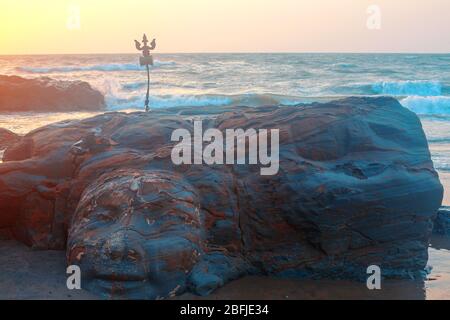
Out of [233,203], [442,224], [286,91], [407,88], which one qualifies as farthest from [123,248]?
[407,88]

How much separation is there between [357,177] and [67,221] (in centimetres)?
292

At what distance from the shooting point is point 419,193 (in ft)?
16.7

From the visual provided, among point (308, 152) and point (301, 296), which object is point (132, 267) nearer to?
point (301, 296)

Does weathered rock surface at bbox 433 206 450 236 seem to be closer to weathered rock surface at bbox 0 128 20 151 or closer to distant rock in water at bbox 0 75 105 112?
weathered rock surface at bbox 0 128 20 151

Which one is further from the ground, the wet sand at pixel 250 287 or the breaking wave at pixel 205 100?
the breaking wave at pixel 205 100

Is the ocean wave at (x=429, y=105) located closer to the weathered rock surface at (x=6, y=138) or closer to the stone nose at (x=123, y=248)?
the weathered rock surface at (x=6, y=138)

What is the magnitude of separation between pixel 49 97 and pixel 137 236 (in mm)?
21562

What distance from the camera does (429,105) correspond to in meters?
21.9

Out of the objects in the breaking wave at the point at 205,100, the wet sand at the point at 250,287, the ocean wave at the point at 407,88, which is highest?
the ocean wave at the point at 407,88

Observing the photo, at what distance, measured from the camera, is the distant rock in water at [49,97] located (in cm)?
2355

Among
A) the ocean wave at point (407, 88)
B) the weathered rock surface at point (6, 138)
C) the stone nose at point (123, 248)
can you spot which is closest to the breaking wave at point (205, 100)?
the ocean wave at point (407, 88)

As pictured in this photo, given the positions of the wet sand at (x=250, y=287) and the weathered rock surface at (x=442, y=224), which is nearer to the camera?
the wet sand at (x=250, y=287)

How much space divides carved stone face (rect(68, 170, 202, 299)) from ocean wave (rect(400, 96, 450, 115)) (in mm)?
18019
